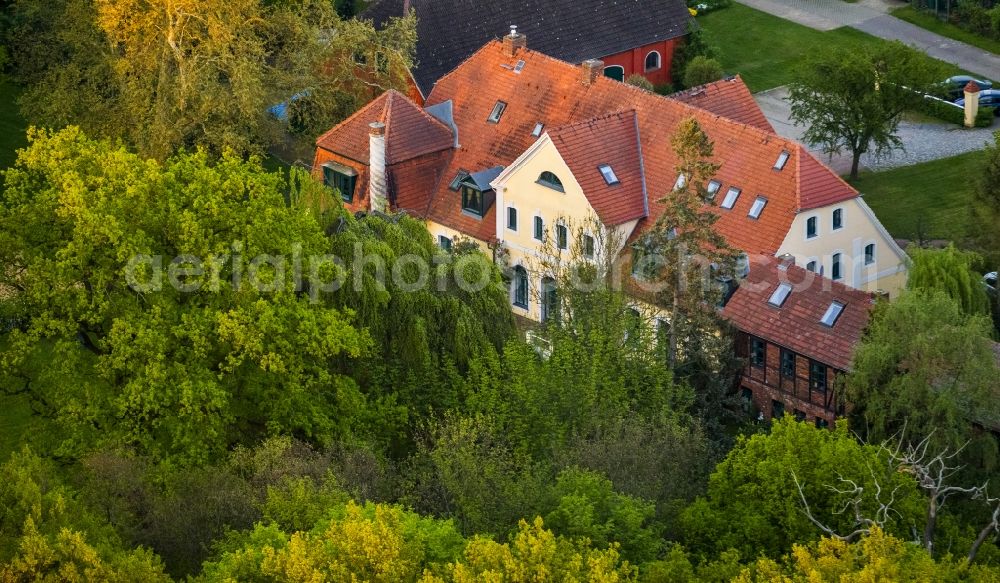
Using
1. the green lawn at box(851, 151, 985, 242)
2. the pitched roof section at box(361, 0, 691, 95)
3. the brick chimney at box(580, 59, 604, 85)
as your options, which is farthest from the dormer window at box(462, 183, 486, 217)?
the green lawn at box(851, 151, 985, 242)

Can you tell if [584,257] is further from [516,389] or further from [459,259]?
[516,389]

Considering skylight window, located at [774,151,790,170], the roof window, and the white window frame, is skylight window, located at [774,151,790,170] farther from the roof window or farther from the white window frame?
the white window frame

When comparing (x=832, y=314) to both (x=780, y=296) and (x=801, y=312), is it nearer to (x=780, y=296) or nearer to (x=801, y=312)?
(x=801, y=312)

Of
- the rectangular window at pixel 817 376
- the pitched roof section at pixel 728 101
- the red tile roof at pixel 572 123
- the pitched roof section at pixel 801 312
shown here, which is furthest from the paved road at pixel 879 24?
the rectangular window at pixel 817 376

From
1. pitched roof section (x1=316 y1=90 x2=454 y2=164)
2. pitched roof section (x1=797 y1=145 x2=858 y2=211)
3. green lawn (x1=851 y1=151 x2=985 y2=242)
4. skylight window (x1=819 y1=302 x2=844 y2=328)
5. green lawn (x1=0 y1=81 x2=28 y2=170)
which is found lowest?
green lawn (x1=851 y1=151 x2=985 y2=242)

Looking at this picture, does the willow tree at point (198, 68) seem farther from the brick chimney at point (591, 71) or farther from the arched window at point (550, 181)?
the arched window at point (550, 181)

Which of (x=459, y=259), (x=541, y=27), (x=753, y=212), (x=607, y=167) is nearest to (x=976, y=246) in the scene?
(x=753, y=212)

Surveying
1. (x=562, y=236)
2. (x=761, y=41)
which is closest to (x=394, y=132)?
(x=562, y=236)
